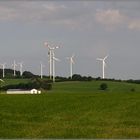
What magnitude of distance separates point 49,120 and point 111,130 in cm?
604

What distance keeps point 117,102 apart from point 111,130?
55.0 ft

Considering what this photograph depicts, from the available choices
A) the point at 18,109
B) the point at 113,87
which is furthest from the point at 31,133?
the point at 113,87

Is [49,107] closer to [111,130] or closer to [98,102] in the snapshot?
[98,102]

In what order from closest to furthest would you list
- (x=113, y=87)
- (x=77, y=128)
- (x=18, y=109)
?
(x=77, y=128) → (x=18, y=109) → (x=113, y=87)

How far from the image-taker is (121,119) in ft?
91.6

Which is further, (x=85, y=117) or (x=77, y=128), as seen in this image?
(x=85, y=117)

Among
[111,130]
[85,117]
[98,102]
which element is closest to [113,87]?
[98,102]

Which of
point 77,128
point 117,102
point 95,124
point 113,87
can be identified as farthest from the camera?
point 113,87

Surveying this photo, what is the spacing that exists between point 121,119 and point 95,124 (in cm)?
323

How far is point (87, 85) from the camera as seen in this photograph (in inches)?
4692

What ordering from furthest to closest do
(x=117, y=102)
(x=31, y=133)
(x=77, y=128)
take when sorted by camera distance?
(x=117, y=102)
(x=77, y=128)
(x=31, y=133)

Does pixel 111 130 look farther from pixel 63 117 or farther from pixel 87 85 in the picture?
pixel 87 85

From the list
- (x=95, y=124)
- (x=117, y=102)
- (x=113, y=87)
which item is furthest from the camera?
(x=113, y=87)

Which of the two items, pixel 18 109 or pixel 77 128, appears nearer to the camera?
pixel 77 128
